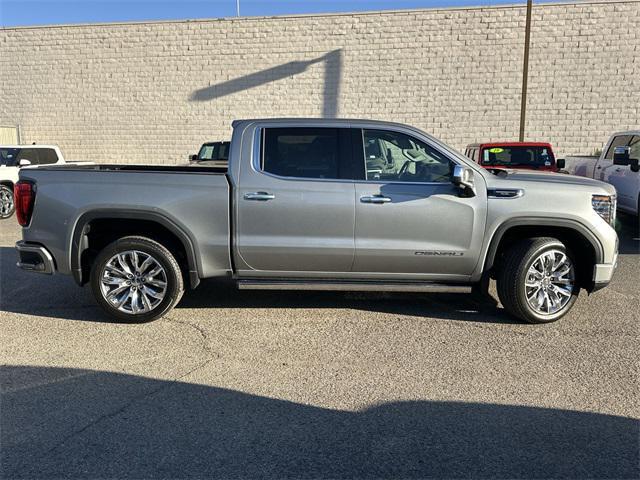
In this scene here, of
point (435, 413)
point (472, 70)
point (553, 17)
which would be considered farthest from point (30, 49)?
point (435, 413)

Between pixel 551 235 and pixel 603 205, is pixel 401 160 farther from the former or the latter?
pixel 603 205

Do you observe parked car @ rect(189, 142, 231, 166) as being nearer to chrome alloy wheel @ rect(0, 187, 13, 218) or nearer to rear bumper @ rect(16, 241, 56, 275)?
chrome alloy wheel @ rect(0, 187, 13, 218)

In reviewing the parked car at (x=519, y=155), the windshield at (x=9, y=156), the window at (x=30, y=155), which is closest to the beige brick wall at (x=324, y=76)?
the window at (x=30, y=155)

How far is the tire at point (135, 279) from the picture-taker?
482 centimetres

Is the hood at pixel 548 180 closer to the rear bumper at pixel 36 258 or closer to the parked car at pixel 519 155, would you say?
the rear bumper at pixel 36 258

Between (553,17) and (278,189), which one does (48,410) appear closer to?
(278,189)

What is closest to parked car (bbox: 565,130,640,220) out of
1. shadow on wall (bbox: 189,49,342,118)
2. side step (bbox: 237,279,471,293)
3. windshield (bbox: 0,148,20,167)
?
side step (bbox: 237,279,471,293)

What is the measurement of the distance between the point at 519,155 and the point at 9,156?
11920mm

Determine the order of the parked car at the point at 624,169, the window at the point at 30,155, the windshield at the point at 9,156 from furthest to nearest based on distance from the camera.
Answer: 1. the window at the point at 30,155
2. the windshield at the point at 9,156
3. the parked car at the point at 624,169

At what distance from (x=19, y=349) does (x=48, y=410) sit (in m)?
1.28

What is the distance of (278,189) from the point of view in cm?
476

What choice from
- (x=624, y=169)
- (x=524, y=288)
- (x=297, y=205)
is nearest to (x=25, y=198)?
(x=297, y=205)

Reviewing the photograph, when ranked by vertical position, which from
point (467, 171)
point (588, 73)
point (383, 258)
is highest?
point (588, 73)

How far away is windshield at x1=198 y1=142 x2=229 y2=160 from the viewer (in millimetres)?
14445
